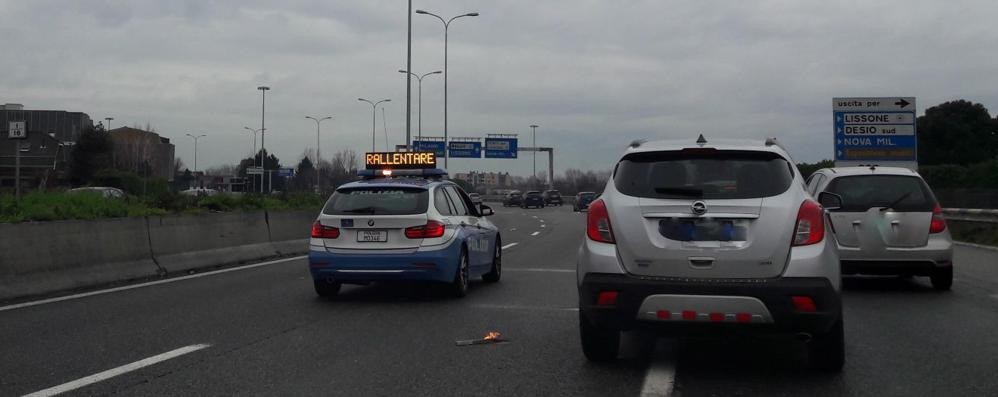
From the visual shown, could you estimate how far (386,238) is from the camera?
10109 mm

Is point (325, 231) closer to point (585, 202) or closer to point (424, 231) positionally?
point (424, 231)

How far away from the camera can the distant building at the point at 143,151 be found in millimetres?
76062

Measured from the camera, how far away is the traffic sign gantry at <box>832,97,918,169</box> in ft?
89.1

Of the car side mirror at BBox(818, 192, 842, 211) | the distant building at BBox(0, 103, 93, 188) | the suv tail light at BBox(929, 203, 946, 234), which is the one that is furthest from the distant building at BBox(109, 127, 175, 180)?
the car side mirror at BBox(818, 192, 842, 211)

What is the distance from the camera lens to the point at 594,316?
609 cm

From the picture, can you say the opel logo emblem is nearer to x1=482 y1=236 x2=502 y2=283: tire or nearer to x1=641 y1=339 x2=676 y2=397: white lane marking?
x1=641 y1=339 x2=676 y2=397: white lane marking

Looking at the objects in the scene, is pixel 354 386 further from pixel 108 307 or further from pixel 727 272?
pixel 108 307

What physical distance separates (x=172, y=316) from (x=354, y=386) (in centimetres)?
387

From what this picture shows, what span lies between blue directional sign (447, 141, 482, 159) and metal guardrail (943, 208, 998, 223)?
1592 inches

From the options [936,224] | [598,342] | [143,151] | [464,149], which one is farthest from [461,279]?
[143,151]

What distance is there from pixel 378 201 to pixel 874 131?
21.4 meters

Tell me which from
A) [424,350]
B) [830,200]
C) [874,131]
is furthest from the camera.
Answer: [874,131]

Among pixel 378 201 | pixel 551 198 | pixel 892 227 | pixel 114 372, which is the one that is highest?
pixel 551 198

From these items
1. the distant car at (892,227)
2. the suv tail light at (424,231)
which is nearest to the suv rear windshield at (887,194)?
the distant car at (892,227)
